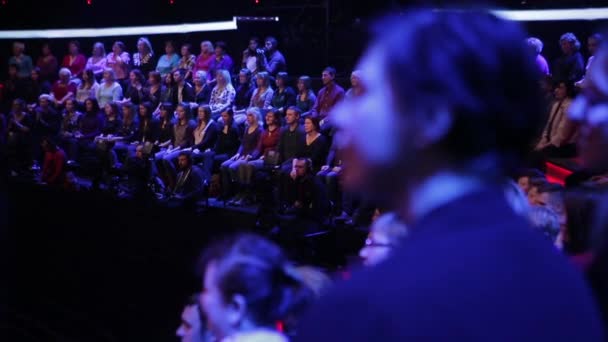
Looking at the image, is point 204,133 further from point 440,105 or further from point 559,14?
point 440,105

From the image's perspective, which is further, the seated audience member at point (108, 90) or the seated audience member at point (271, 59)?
the seated audience member at point (108, 90)

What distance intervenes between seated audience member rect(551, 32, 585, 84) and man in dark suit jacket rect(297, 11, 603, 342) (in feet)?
20.6

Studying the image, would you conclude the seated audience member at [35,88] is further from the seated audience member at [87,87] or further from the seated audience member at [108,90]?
the seated audience member at [108,90]

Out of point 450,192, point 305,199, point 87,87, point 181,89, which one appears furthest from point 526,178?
point 87,87

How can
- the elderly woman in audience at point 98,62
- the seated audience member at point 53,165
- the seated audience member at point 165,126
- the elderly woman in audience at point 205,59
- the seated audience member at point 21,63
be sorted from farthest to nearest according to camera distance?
the seated audience member at point 21,63
the elderly woman in audience at point 98,62
the elderly woman in audience at point 205,59
the seated audience member at point 53,165
the seated audience member at point 165,126

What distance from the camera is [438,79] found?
2.18ft

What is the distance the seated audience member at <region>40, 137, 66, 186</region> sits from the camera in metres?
9.07

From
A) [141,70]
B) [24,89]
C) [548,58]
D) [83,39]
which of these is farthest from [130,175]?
[83,39]

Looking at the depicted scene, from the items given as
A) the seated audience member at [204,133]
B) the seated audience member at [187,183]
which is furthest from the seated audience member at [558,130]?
the seated audience member at [204,133]

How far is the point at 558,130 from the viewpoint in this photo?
19.8 feet

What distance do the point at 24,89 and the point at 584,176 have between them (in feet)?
29.6

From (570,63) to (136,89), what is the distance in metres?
5.80

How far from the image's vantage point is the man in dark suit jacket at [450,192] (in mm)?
619

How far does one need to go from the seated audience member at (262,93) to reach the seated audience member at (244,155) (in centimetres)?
45
